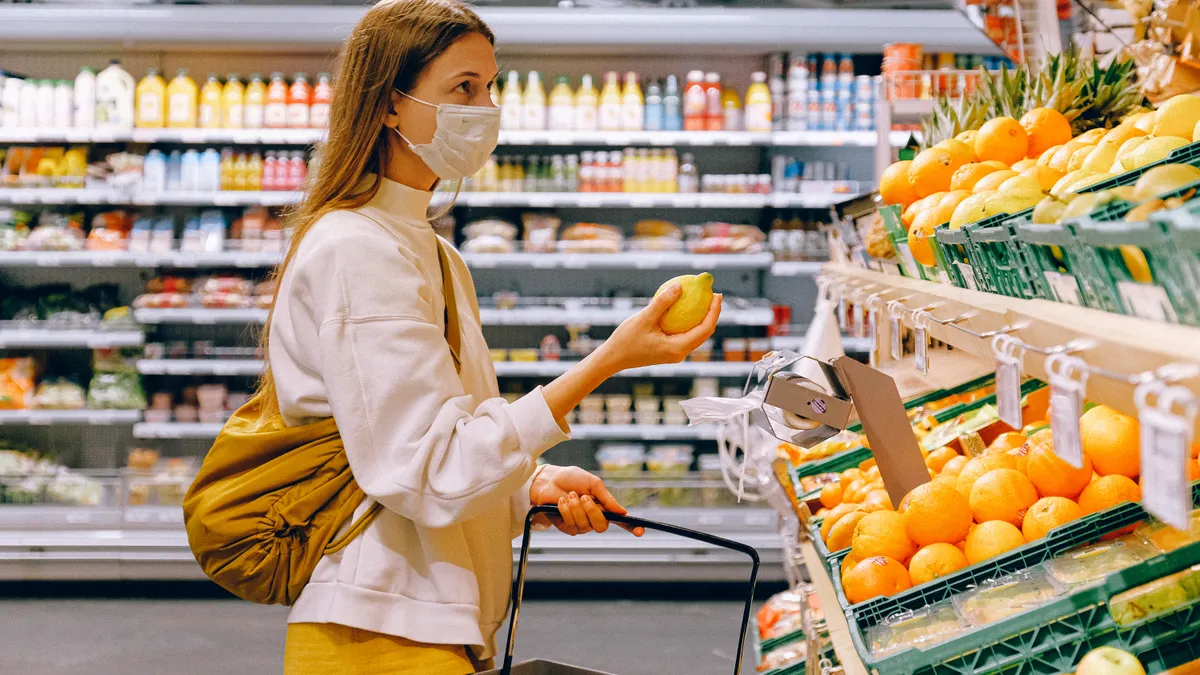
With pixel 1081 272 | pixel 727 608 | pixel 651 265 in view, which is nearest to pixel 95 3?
pixel 651 265

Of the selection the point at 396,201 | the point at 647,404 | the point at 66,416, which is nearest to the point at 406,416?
the point at 396,201

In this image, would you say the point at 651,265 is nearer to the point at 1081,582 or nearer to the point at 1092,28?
the point at 1092,28

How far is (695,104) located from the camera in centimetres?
461

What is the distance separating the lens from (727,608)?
437cm

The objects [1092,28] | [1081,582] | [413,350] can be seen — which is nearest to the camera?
[1081,582]

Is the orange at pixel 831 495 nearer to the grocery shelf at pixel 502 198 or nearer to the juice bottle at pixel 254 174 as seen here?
the grocery shelf at pixel 502 198

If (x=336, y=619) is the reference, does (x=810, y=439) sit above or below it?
above

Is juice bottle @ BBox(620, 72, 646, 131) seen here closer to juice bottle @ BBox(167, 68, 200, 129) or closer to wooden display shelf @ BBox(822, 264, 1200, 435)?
juice bottle @ BBox(167, 68, 200, 129)

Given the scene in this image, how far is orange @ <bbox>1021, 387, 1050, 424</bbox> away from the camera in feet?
5.86

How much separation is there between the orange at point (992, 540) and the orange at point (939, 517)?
0.05m

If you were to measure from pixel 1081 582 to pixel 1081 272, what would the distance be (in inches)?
13.7

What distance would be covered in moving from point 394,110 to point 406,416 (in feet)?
1.50

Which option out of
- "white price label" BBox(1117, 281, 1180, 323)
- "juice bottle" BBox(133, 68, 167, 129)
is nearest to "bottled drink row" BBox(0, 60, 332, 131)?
"juice bottle" BBox(133, 68, 167, 129)

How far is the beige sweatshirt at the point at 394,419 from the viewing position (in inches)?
50.9
